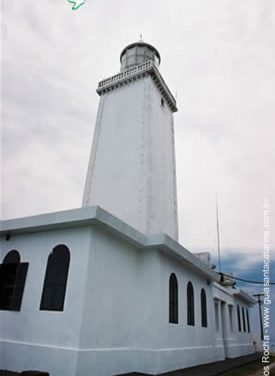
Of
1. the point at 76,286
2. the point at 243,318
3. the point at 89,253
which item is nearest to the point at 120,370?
the point at 76,286

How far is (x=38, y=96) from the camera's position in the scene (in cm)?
1185

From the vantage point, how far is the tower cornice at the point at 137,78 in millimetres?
14289

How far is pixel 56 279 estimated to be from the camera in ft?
23.0

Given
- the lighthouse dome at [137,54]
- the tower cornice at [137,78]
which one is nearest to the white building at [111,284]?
the tower cornice at [137,78]

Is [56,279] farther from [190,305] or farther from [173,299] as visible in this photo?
[190,305]

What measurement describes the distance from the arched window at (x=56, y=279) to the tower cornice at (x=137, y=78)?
34.3 feet

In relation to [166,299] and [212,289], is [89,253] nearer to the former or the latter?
[166,299]

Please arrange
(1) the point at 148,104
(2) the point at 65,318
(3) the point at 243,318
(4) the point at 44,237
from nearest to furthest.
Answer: (2) the point at 65,318, (4) the point at 44,237, (1) the point at 148,104, (3) the point at 243,318

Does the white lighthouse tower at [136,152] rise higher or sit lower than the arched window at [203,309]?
higher

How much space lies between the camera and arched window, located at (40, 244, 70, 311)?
678cm

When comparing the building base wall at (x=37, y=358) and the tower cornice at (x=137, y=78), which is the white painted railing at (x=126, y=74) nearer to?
the tower cornice at (x=137, y=78)

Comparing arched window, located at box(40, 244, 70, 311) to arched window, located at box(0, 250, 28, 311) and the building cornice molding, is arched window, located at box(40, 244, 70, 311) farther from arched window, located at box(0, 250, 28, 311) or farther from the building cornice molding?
arched window, located at box(0, 250, 28, 311)

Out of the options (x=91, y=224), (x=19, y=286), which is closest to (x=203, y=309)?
(x=91, y=224)

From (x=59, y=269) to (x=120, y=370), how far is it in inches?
119
